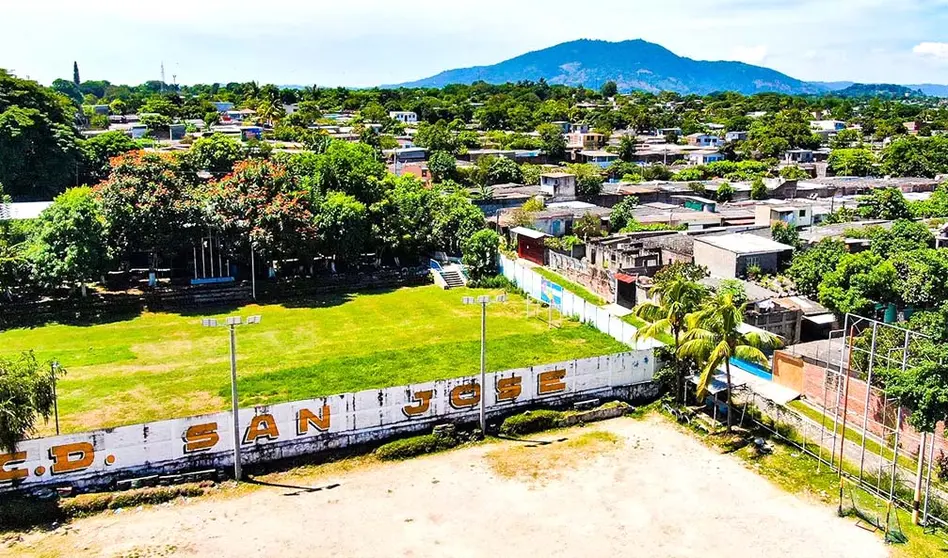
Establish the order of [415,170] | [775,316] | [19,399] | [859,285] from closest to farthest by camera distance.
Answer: [19,399] → [859,285] → [775,316] → [415,170]

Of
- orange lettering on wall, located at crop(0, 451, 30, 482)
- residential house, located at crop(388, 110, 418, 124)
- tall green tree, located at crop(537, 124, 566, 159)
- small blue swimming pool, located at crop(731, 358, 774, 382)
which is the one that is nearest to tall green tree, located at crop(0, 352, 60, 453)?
orange lettering on wall, located at crop(0, 451, 30, 482)

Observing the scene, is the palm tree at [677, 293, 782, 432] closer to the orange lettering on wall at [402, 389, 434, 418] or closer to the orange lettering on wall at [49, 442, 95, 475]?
the orange lettering on wall at [402, 389, 434, 418]

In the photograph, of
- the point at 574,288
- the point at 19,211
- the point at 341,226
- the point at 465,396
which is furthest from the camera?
the point at 19,211

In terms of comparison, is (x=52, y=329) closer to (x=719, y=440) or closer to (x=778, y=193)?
(x=719, y=440)

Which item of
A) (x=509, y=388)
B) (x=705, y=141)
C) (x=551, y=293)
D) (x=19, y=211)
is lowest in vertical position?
(x=509, y=388)

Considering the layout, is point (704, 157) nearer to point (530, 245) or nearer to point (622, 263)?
point (530, 245)

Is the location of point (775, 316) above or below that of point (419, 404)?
above

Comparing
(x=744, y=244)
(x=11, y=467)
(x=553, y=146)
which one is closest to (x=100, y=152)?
(x=553, y=146)
